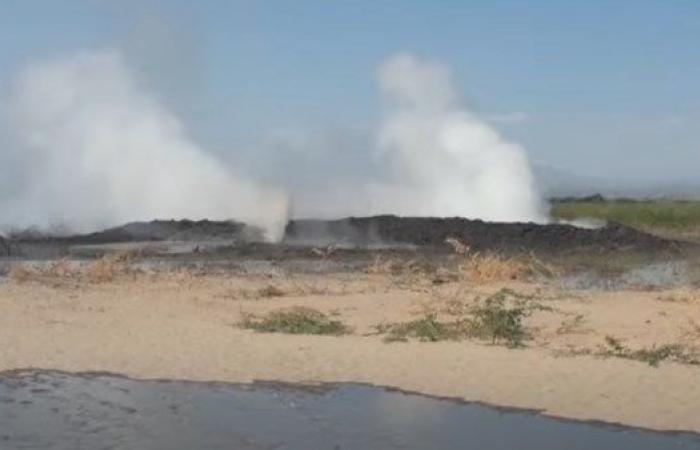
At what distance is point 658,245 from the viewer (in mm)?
40031

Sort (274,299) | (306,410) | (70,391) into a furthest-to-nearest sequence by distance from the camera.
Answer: (274,299)
(70,391)
(306,410)

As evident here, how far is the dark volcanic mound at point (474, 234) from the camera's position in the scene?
39.9 metres

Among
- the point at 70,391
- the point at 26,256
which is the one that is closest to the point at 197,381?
the point at 70,391

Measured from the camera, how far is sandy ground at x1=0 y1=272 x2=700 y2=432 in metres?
13.0

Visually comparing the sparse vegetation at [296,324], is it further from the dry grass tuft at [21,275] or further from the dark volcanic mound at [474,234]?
the dark volcanic mound at [474,234]

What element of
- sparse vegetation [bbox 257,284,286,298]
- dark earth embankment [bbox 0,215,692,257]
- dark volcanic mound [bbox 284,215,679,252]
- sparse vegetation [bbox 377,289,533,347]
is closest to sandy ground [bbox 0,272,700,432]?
sparse vegetation [bbox 257,284,286,298]

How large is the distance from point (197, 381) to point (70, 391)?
163cm

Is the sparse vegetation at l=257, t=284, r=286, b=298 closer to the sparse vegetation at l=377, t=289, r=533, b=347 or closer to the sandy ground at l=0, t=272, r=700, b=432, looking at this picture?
the sandy ground at l=0, t=272, r=700, b=432

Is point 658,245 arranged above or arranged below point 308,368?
above

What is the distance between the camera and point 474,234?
1654 inches

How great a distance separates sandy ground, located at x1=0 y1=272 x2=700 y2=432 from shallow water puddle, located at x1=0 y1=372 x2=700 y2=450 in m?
0.70

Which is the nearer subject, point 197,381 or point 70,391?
point 70,391

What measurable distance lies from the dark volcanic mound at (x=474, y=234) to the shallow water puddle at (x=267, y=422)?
27.2 meters

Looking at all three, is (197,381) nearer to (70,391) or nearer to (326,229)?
(70,391)
